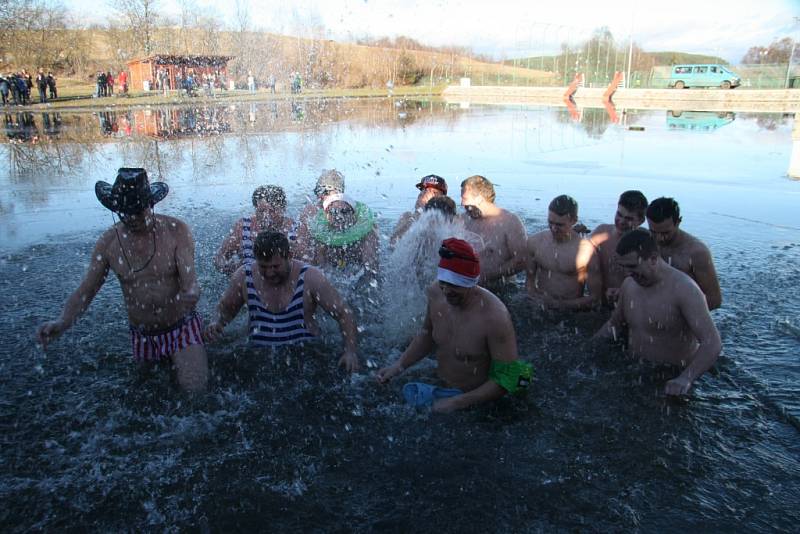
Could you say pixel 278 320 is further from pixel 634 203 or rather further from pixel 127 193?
pixel 634 203

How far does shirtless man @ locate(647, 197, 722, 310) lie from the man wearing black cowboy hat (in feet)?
11.1

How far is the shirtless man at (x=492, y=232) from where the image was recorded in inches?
233

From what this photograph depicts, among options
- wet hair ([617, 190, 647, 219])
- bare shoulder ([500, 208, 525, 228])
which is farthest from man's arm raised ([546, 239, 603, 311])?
bare shoulder ([500, 208, 525, 228])

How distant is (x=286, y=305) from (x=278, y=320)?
5.1 inches

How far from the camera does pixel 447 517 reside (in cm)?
300

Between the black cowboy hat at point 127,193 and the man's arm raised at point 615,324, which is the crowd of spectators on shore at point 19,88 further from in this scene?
the man's arm raised at point 615,324

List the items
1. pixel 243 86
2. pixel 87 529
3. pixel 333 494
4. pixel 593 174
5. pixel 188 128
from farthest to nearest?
pixel 243 86 < pixel 188 128 < pixel 593 174 < pixel 333 494 < pixel 87 529

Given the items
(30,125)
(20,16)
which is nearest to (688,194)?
(30,125)

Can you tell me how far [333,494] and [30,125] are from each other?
22813 millimetres

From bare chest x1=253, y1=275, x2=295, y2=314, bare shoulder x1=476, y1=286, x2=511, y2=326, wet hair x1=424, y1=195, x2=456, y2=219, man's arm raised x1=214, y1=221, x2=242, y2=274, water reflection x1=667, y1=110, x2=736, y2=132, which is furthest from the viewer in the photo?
water reflection x1=667, y1=110, x2=736, y2=132

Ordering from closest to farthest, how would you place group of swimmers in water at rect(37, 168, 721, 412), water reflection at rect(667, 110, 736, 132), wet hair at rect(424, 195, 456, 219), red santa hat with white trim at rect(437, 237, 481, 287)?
red santa hat with white trim at rect(437, 237, 481, 287)
group of swimmers in water at rect(37, 168, 721, 412)
wet hair at rect(424, 195, 456, 219)
water reflection at rect(667, 110, 736, 132)

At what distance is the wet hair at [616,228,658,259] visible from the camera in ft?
12.3

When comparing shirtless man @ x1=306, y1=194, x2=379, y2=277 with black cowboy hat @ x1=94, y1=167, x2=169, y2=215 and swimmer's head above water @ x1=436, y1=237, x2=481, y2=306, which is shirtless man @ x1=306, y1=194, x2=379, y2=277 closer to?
black cowboy hat @ x1=94, y1=167, x2=169, y2=215

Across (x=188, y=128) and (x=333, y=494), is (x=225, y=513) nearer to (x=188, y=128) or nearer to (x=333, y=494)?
(x=333, y=494)
